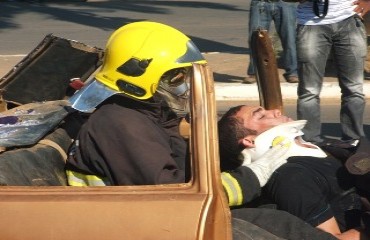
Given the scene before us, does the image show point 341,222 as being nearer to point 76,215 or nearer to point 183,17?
point 76,215

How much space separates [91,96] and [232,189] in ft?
2.23

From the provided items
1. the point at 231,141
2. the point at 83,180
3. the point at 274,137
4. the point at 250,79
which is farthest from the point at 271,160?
the point at 250,79

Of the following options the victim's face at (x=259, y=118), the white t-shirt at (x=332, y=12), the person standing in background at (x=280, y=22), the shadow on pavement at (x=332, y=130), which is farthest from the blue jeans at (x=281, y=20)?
the victim's face at (x=259, y=118)

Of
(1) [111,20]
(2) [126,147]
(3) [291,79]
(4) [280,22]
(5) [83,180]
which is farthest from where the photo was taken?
(1) [111,20]

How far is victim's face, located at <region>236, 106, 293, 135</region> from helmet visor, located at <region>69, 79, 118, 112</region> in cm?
62

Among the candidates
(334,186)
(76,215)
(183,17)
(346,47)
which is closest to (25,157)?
(76,215)

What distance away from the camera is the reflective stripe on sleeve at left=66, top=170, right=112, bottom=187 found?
3.19 m

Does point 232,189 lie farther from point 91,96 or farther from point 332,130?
point 332,130

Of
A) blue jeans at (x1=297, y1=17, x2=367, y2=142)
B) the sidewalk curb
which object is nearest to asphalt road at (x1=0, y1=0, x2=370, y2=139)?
the sidewalk curb

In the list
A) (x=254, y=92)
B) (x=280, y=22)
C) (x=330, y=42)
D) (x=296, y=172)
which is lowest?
(x=254, y=92)

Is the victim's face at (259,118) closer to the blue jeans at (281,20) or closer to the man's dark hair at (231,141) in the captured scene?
the man's dark hair at (231,141)

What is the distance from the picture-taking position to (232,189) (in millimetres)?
3088

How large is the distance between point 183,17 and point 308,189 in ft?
51.4

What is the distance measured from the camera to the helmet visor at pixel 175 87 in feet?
10.9
